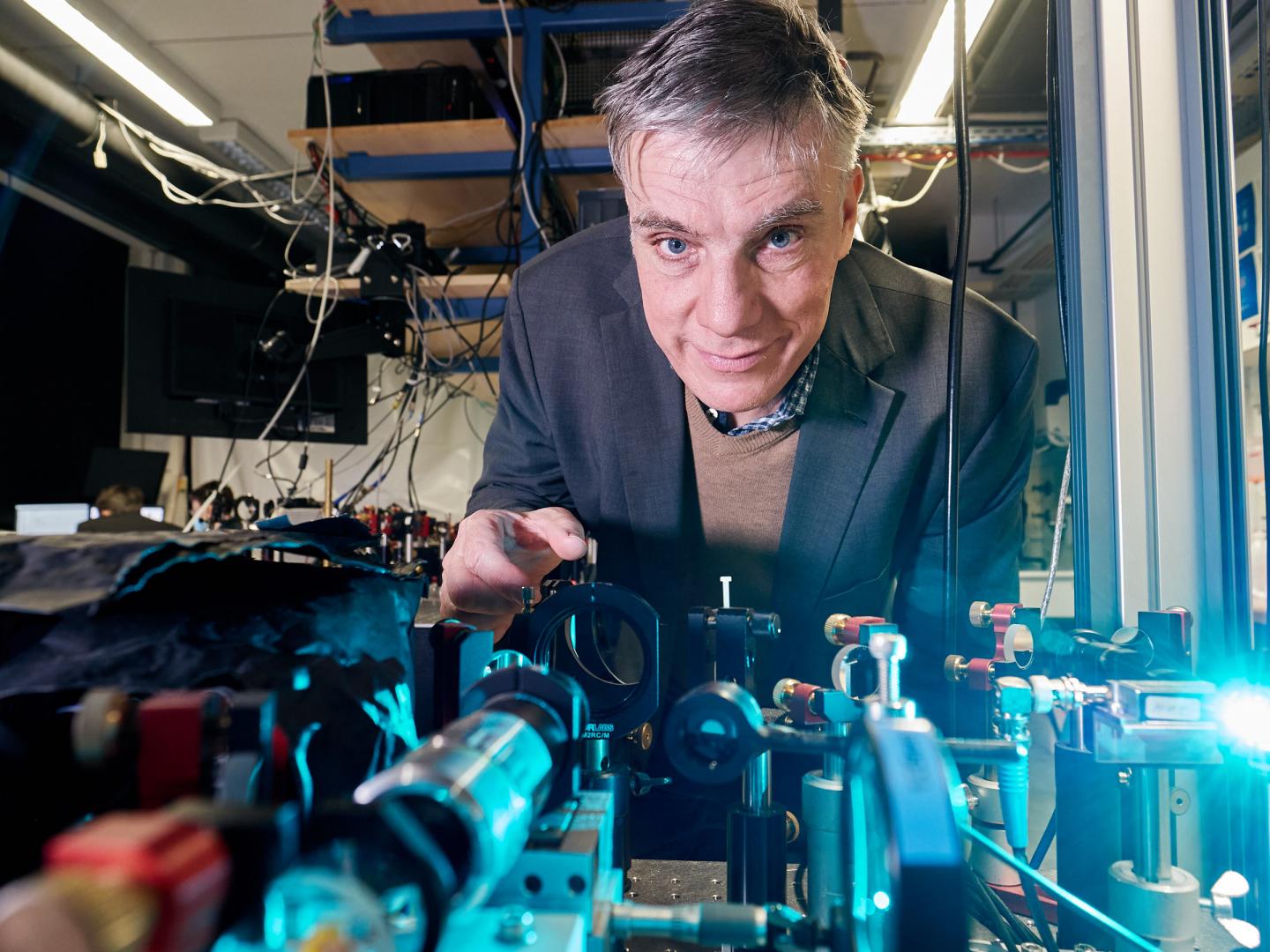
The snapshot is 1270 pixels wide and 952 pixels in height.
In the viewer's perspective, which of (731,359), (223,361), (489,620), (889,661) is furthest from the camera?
(223,361)

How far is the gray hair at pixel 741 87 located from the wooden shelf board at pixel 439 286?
154cm

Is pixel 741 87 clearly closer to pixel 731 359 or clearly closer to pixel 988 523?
pixel 731 359

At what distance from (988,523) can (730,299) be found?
0.64 m

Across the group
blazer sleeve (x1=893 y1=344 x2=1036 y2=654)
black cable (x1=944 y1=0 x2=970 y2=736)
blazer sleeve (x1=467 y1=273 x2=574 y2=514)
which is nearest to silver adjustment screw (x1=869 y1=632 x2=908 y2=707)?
black cable (x1=944 y1=0 x2=970 y2=736)

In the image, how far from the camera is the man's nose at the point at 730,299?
1.01 m

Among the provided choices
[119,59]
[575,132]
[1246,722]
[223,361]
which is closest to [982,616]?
[1246,722]

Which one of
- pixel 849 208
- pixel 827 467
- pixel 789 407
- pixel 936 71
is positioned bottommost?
pixel 827 467

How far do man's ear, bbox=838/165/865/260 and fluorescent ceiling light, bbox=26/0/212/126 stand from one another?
2949 millimetres

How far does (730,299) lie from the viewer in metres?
1.02

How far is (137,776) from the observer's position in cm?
32

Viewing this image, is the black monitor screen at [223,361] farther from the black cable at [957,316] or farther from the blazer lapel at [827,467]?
the black cable at [957,316]

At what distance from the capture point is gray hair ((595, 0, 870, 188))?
0.97 meters

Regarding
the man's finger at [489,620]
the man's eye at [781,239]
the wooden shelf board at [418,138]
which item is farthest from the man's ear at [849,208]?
the wooden shelf board at [418,138]

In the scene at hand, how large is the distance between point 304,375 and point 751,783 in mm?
2613
